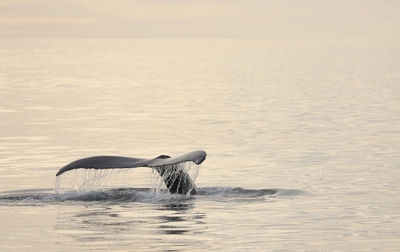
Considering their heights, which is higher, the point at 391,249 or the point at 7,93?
the point at 7,93

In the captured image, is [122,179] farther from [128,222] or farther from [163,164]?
[163,164]

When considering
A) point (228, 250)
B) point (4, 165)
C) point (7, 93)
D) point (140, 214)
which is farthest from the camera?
point (7, 93)

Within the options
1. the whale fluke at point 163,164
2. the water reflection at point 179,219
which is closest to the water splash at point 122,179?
the whale fluke at point 163,164

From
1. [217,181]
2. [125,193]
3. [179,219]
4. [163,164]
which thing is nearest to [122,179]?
[217,181]

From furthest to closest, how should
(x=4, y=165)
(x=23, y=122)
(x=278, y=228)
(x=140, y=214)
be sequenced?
1. (x=23, y=122)
2. (x=4, y=165)
3. (x=140, y=214)
4. (x=278, y=228)

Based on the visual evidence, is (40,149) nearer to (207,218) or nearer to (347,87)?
(207,218)

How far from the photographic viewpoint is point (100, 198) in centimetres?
1563

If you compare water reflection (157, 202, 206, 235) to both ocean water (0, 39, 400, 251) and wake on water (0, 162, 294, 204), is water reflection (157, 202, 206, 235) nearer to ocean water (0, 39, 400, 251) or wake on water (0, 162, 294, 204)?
ocean water (0, 39, 400, 251)

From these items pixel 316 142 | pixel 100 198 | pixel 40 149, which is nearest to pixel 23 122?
pixel 40 149

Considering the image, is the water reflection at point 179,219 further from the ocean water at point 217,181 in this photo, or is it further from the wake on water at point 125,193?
the wake on water at point 125,193

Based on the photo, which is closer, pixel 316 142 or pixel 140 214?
pixel 140 214

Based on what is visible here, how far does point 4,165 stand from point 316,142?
730cm

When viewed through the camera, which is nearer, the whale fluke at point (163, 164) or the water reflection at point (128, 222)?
the water reflection at point (128, 222)

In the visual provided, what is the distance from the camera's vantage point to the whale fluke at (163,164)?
13.1m
